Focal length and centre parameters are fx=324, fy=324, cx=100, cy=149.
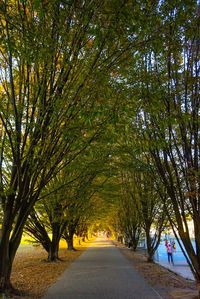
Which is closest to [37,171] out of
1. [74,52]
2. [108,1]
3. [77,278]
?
[74,52]

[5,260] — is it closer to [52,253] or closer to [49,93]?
[49,93]

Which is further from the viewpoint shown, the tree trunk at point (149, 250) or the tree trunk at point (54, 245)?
the tree trunk at point (54, 245)

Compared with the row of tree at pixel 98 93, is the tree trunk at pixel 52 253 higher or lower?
lower

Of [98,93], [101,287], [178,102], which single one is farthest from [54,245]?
[98,93]

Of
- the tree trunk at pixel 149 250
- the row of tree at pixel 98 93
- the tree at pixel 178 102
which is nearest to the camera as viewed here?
the row of tree at pixel 98 93

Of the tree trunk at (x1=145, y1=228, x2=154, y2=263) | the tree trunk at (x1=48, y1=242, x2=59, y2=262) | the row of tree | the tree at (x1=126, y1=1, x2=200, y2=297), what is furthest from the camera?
the tree trunk at (x1=48, y1=242, x2=59, y2=262)

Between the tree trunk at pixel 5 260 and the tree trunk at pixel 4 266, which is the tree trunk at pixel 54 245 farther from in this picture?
the tree trunk at pixel 4 266

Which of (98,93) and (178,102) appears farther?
(178,102)

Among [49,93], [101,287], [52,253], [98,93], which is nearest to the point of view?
[98,93]

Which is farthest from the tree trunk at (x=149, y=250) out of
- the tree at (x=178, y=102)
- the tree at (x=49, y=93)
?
the tree at (x=49, y=93)

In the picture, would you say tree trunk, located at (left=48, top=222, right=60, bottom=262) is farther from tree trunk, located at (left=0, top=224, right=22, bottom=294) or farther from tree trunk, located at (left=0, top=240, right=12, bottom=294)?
tree trunk, located at (left=0, top=240, right=12, bottom=294)

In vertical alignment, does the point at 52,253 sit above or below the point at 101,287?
above

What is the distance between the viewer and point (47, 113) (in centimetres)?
786

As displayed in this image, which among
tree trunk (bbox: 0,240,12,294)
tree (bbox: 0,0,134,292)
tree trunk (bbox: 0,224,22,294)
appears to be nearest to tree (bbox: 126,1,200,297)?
tree (bbox: 0,0,134,292)
